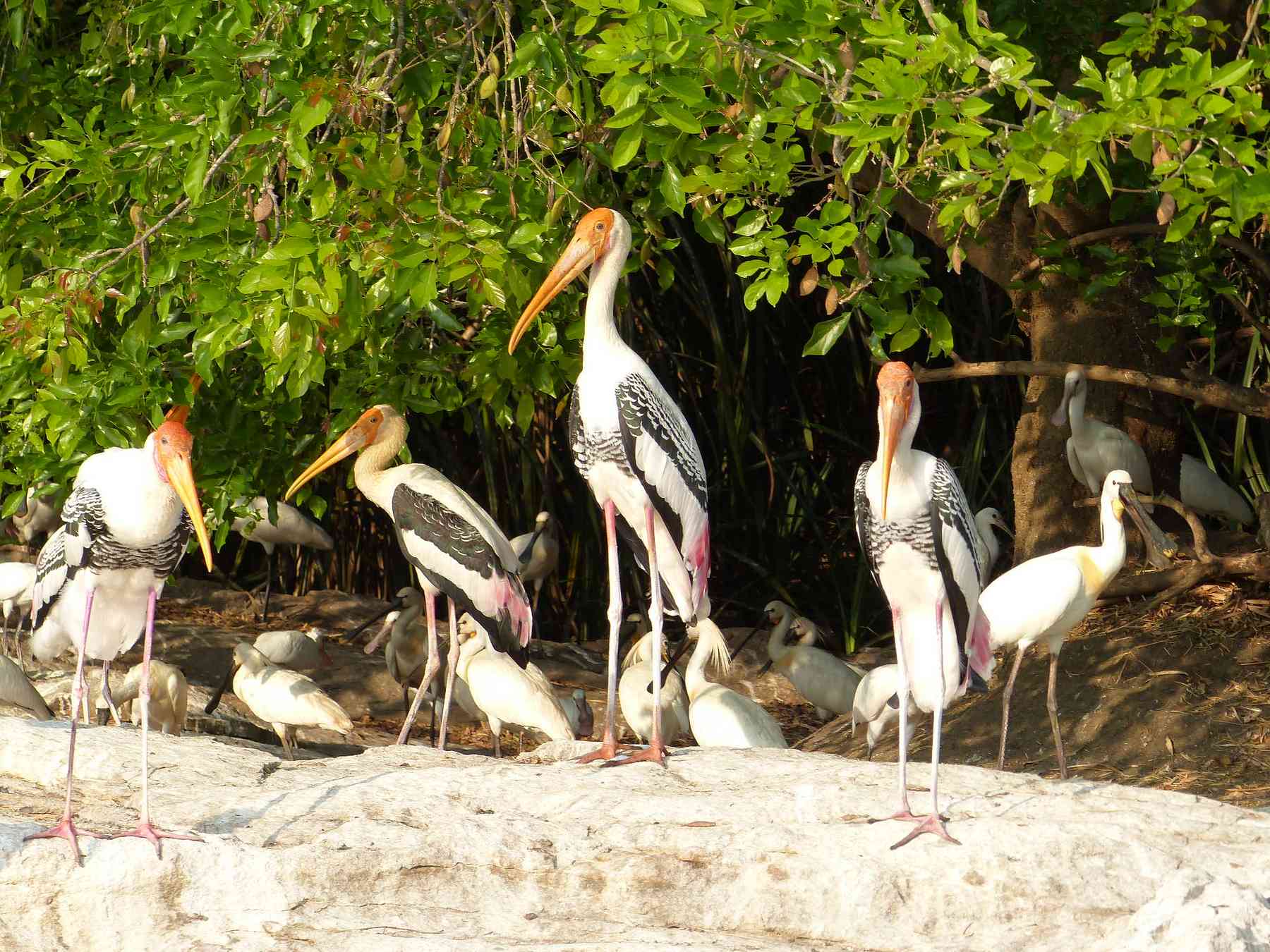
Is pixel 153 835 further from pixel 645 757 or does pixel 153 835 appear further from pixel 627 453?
pixel 627 453

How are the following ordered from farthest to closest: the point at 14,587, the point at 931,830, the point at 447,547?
the point at 14,587
the point at 447,547
the point at 931,830

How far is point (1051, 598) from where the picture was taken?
6508mm

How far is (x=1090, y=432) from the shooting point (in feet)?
26.9

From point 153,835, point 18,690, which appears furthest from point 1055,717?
point 18,690

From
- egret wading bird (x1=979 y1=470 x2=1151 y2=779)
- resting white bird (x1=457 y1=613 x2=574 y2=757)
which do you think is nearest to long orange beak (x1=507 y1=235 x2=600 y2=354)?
egret wading bird (x1=979 y1=470 x2=1151 y2=779)

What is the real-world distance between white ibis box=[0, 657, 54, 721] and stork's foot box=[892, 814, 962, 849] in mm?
4651

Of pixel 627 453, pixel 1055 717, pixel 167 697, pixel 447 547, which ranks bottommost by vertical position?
pixel 167 697

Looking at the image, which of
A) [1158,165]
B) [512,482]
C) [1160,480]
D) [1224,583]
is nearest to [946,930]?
[1158,165]

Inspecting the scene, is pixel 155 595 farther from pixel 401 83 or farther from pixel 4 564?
pixel 4 564

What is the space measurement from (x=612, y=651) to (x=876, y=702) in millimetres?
1899

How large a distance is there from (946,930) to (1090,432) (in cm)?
445

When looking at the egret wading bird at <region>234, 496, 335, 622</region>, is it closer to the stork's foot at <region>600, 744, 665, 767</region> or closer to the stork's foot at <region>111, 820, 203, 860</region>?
the stork's foot at <region>600, 744, 665, 767</region>

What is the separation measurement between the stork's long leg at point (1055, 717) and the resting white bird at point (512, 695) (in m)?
2.29

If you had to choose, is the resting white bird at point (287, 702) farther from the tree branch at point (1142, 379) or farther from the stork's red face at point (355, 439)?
the tree branch at point (1142, 379)
